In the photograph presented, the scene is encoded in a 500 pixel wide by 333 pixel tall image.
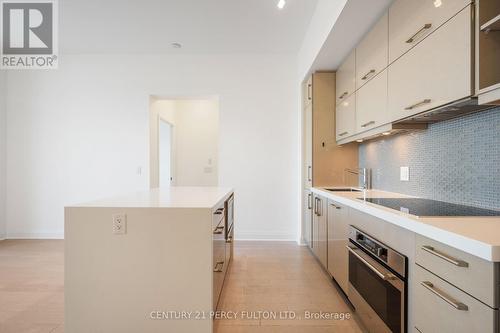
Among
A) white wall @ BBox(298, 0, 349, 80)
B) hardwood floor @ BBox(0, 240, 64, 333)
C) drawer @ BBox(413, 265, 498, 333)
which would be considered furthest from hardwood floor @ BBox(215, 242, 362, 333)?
white wall @ BBox(298, 0, 349, 80)

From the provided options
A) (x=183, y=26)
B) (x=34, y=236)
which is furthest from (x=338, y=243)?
(x=34, y=236)

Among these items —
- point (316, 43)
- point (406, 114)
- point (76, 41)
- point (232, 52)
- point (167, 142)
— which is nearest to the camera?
point (406, 114)

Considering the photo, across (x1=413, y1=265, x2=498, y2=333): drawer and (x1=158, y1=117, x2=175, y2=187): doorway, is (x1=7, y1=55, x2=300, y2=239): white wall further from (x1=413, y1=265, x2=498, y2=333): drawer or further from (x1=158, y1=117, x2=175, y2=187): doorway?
(x1=413, y1=265, x2=498, y2=333): drawer

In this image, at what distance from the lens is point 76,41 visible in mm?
3744

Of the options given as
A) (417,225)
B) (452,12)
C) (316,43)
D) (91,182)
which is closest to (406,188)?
(417,225)

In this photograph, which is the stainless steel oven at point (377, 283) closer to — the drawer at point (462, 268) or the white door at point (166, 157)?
the drawer at point (462, 268)

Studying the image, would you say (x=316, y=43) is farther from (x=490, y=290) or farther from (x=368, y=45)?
(x=490, y=290)

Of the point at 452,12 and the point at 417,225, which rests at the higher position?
the point at 452,12

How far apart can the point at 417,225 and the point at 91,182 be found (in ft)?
14.7

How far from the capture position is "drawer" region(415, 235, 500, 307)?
2.66 feet

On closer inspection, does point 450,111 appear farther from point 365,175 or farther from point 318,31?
point 318,31

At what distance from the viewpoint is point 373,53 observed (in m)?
2.14

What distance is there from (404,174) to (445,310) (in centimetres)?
143
